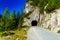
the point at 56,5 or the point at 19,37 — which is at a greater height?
the point at 56,5

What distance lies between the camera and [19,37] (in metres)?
14.1

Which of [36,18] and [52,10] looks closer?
[52,10]

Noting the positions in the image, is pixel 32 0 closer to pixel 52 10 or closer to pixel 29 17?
pixel 29 17

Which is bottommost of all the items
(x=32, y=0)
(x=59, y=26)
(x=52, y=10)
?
(x=59, y=26)

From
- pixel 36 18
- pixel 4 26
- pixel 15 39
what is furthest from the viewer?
pixel 36 18

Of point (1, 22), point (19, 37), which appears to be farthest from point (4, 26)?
point (19, 37)

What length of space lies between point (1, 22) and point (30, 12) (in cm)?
4457

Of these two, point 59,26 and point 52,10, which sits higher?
point 52,10

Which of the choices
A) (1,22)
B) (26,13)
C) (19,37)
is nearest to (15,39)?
(19,37)

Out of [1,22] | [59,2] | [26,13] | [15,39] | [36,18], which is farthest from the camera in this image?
[26,13]

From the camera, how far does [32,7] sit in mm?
83500

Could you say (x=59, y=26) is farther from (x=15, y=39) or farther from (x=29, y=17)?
(x=29, y=17)

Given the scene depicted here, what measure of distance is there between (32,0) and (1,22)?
47262mm

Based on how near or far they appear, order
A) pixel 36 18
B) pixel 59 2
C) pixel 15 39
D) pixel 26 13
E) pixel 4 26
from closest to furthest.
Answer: pixel 15 39, pixel 4 26, pixel 59 2, pixel 36 18, pixel 26 13
